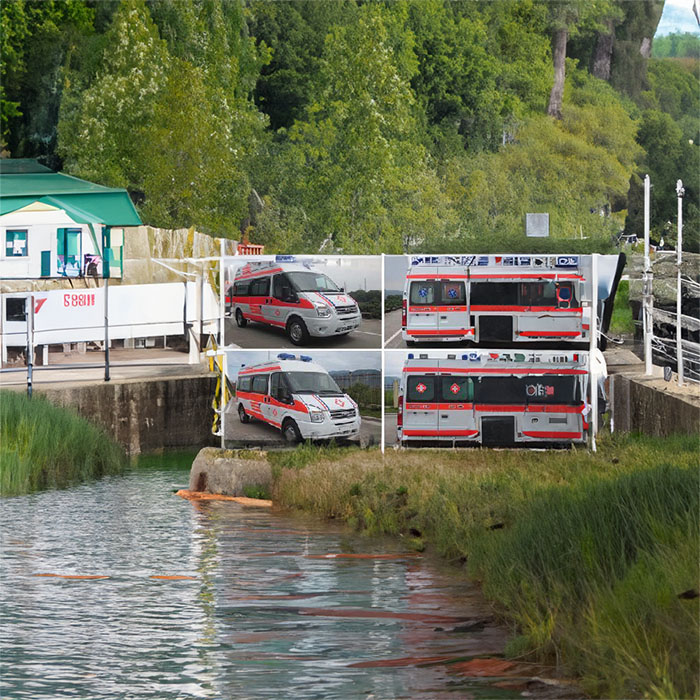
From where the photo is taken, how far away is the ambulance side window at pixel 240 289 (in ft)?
83.5

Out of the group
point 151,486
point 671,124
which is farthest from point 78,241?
point 671,124

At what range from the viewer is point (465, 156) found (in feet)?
290

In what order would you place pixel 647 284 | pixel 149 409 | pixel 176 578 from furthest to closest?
pixel 149 409
pixel 647 284
pixel 176 578

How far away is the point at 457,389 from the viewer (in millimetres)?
24828

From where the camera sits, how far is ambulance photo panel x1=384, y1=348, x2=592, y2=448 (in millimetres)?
24750

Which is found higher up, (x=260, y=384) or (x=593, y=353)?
(x=593, y=353)

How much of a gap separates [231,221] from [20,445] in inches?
1733

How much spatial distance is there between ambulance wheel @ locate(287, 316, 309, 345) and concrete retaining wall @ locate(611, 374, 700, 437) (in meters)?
6.77

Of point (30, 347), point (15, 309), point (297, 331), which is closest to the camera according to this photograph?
point (297, 331)

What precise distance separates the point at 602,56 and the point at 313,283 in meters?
89.1

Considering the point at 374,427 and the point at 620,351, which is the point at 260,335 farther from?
the point at 620,351

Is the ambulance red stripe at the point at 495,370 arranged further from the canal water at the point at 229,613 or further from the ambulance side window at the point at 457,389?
the canal water at the point at 229,613

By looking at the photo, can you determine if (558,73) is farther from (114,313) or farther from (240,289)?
(240,289)

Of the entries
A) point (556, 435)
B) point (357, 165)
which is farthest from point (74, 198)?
point (556, 435)
